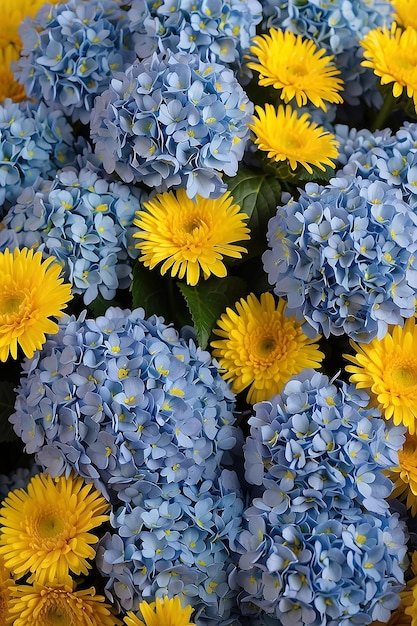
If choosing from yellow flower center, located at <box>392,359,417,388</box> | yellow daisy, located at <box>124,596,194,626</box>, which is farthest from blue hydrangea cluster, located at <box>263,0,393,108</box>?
yellow daisy, located at <box>124,596,194,626</box>

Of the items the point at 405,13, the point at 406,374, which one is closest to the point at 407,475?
the point at 406,374

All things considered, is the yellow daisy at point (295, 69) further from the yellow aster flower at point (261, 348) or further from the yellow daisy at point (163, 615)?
the yellow daisy at point (163, 615)

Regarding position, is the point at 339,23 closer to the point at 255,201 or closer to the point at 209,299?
the point at 255,201

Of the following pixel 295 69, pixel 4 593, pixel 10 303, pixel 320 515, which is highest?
pixel 295 69

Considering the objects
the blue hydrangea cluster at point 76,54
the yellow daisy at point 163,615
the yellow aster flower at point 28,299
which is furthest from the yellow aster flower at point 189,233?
the yellow daisy at point 163,615

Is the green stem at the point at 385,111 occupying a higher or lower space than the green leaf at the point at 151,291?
higher

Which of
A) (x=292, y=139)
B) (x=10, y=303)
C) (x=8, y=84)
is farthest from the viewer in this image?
(x=8, y=84)

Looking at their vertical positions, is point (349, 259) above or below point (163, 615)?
above

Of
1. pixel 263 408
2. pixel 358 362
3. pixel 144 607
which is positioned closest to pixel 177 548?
pixel 144 607
